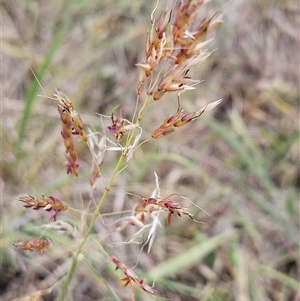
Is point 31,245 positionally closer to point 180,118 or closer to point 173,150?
point 180,118

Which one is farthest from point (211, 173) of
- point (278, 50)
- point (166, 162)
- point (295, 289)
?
point (278, 50)

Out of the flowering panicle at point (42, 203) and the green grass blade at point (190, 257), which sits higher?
the flowering panicle at point (42, 203)

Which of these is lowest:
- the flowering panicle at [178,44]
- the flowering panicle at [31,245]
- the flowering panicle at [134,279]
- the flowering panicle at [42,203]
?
the flowering panicle at [134,279]

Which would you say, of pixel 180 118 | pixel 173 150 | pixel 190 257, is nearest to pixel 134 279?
pixel 180 118

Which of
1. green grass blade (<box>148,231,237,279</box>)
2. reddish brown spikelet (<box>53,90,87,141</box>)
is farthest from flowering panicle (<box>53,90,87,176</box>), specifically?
green grass blade (<box>148,231,237,279</box>)

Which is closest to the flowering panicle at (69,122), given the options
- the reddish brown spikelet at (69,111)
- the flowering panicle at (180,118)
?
the reddish brown spikelet at (69,111)

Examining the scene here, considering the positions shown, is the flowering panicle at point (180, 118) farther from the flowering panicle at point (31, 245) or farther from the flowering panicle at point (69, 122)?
the flowering panicle at point (31, 245)
